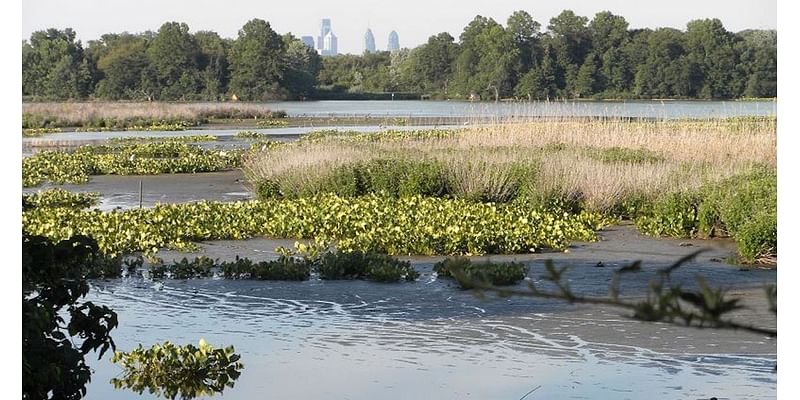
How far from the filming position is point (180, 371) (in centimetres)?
714

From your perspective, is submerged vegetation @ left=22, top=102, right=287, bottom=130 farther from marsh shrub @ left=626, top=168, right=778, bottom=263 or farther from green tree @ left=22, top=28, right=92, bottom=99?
marsh shrub @ left=626, top=168, right=778, bottom=263

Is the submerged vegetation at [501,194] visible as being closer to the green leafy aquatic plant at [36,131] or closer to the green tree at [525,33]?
the green leafy aquatic plant at [36,131]

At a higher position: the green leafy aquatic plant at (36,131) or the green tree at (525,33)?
the green tree at (525,33)

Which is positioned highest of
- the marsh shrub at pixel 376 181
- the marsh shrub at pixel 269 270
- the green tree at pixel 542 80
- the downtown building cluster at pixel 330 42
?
the downtown building cluster at pixel 330 42

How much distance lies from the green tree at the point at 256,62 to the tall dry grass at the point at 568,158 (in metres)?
68.9

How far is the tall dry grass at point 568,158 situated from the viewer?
15.8 metres

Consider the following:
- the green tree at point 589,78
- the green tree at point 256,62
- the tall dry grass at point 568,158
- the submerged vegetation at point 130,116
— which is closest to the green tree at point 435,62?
the green tree at point 256,62

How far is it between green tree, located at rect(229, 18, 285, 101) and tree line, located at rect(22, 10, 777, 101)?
81mm

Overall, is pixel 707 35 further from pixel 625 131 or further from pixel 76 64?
pixel 76 64

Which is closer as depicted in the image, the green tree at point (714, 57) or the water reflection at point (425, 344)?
the water reflection at point (425, 344)

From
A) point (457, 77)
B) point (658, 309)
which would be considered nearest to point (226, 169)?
point (658, 309)

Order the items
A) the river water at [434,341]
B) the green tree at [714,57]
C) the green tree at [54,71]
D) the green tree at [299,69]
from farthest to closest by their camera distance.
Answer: the green tree at [299,69]
the green tree at [54,71]
the green tree at [714,57]
the river water at [434,341]

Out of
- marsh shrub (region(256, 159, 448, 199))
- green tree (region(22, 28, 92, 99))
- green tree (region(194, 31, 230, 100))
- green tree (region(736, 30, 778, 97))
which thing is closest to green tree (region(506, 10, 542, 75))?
green tree (region(736, 30, 778, 97))
